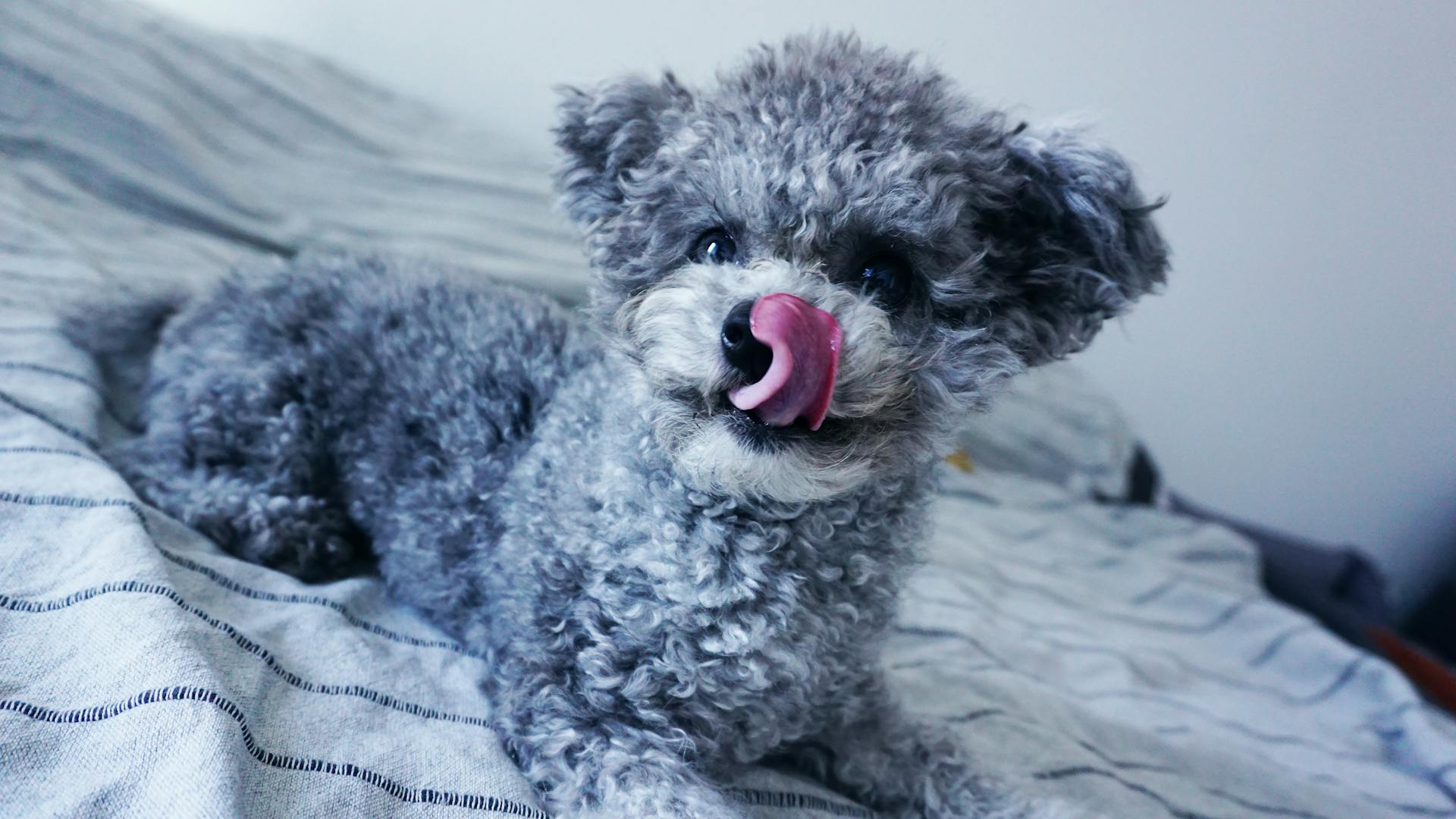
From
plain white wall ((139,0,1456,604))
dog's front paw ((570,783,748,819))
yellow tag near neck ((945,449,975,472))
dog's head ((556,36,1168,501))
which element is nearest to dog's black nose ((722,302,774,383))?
dog's head ((556,36,1168,501))

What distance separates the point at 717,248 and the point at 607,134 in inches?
7.7

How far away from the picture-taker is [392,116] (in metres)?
2.06

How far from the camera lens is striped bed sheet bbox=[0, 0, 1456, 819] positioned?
69 cm

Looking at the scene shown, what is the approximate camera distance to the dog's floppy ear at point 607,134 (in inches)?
34.9

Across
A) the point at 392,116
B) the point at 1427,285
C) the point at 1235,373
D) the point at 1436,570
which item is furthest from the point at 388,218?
the point at 1436,570

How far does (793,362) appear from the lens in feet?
2.14

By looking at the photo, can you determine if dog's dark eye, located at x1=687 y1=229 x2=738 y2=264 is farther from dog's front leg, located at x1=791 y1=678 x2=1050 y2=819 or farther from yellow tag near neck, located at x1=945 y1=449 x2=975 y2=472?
yellow tag near neck, located at x1=945 y1=449 x2=975 y2=472

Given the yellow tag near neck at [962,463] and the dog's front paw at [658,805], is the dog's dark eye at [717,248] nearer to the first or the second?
the dog's front paw at [658,805]

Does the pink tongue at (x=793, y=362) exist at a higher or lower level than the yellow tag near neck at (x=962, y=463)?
higher

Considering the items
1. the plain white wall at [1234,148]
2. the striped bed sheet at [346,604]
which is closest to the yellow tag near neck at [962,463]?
the striped bed sheet at [346,604]

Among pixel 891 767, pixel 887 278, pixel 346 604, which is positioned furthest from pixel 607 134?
pixel 891 767

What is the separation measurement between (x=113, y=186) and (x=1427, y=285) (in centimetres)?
307

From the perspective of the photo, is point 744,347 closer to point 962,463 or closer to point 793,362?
point 793,362

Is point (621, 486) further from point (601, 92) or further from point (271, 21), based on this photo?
point (271, 21)
